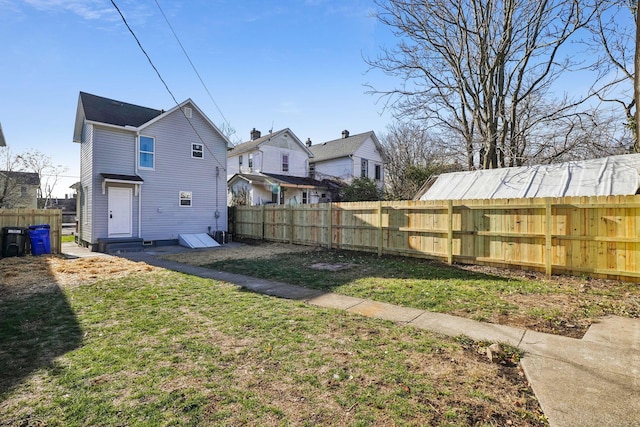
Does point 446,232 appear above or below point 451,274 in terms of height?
above

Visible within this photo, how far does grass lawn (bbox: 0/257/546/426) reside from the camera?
94.6 inches

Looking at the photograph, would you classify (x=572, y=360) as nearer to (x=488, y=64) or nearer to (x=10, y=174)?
(x=488, y=64)

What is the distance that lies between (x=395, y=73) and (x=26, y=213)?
16.4m

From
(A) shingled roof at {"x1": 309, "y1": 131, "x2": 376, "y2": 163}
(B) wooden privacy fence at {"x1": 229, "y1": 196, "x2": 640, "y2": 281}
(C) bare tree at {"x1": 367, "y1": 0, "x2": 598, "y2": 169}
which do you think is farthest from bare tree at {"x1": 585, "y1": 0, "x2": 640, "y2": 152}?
(A) shingled roof at {"x1": 309, "y1": 131, "x2": 376, "y2": 163}

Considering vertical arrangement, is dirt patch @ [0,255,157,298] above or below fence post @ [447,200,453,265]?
below

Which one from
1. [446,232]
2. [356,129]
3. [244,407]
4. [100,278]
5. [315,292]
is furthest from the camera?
[356,129]

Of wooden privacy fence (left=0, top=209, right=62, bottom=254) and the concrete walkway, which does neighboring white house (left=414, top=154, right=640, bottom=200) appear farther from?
wooden privacy fence (left=0, top=209, right=62, bottom=254)

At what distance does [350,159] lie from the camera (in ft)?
89.6

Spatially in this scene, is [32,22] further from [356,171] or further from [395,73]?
[356,171]

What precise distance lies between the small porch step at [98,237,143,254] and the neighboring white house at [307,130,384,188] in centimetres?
1744

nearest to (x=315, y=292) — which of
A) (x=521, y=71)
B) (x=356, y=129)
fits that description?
(x=521, y=71)

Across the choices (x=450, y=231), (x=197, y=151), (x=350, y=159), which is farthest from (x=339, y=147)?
(x=450, y=231)

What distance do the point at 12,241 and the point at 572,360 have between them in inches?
593

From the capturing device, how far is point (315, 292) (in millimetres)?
6266
